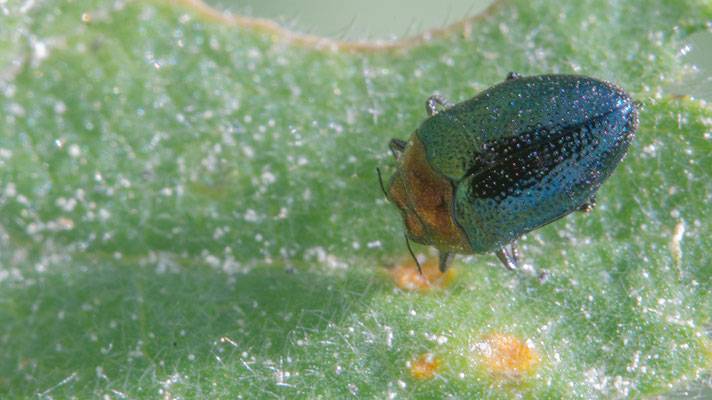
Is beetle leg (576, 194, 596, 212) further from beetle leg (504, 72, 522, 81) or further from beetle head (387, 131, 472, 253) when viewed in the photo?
beetle leg (504, 72, 522, 81)

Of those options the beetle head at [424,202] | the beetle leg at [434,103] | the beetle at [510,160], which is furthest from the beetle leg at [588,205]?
the beetle leg at [434,103]

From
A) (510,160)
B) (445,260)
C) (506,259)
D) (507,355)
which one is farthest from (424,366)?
(510,160)

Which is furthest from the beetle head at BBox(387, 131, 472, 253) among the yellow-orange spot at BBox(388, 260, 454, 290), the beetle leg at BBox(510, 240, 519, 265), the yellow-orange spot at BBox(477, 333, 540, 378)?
the yellow-orange spot at BBox(477, 333, 540, 378)

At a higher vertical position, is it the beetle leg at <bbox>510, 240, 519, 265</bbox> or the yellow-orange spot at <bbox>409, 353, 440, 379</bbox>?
the beetle leg at <bbox>510, 240, 519, 265</bbox>

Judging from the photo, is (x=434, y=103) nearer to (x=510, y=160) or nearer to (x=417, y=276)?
(x=510, y=160)

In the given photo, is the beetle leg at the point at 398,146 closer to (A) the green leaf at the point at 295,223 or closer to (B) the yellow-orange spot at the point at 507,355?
(A) the green leaf at the point at 295,223
